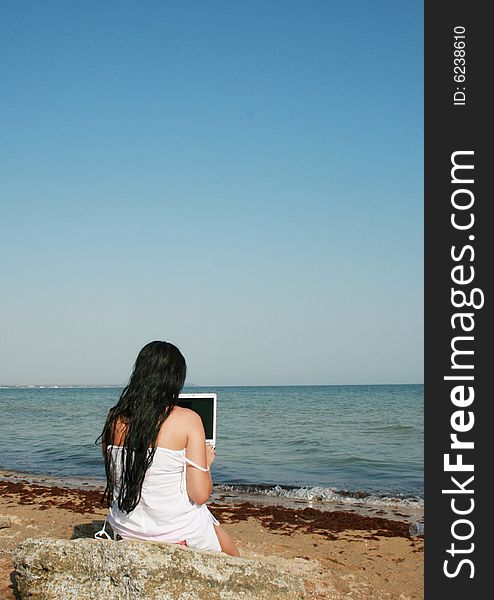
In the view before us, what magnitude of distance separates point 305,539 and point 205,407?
2.86 metres

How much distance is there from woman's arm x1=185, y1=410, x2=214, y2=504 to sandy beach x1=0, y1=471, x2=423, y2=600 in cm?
178

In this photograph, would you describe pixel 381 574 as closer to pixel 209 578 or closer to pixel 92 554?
pixel 209 578

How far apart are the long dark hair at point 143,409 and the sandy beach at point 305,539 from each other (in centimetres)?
163

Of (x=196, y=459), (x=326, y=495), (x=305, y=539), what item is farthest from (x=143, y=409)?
(x=326, y=495)

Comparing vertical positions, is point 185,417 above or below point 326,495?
above

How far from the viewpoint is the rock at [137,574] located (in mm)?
4062

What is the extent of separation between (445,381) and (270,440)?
57.4ft

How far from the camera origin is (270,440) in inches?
869

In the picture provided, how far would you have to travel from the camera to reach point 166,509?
441cm

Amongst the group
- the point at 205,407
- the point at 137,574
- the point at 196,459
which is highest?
the point at 205,407

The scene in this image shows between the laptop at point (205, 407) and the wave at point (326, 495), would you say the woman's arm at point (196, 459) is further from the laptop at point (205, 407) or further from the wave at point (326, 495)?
the wave at point (326, 495)

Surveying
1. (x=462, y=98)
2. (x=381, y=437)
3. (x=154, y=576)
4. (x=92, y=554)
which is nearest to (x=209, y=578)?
(x=154, y=576)

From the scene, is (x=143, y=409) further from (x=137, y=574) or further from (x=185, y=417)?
(x=137, y=574)

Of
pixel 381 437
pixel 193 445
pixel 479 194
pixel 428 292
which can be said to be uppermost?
pixel 479 194
